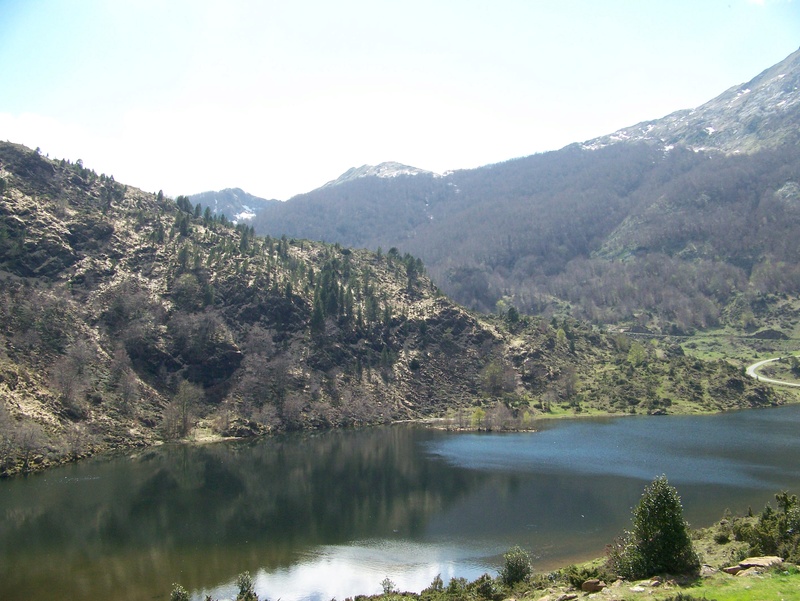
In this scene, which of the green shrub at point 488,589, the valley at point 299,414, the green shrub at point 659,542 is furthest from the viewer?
the valley at point 299,414

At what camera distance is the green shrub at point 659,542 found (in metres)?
30.6

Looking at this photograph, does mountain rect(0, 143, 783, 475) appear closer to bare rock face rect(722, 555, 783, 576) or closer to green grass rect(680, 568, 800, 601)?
green grass rect(680, 568, 800, 601)

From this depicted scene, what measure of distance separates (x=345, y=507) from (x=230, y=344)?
240 feet

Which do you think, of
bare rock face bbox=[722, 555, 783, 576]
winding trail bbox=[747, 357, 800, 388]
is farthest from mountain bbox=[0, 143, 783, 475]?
bare rock face bbox=[722, 555, 783, 576]

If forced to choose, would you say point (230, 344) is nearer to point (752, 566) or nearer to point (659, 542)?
point (659, 542)

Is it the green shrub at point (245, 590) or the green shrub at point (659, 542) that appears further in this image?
the green shrub at point (245, 590)

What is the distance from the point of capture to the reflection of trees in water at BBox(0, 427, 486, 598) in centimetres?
4581

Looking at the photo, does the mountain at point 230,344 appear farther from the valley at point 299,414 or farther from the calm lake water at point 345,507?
the calm lake water at point 345,507

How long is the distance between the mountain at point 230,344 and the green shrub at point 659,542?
7973cm

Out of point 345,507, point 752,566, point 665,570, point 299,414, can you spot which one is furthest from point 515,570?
point 299,414

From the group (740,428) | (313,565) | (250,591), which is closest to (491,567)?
(313,565)

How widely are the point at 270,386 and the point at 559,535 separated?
277ft

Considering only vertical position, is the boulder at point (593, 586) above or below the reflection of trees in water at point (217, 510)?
above

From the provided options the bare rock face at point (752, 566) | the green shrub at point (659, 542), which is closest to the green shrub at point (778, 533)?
the bare rock face at point (752, 566)
